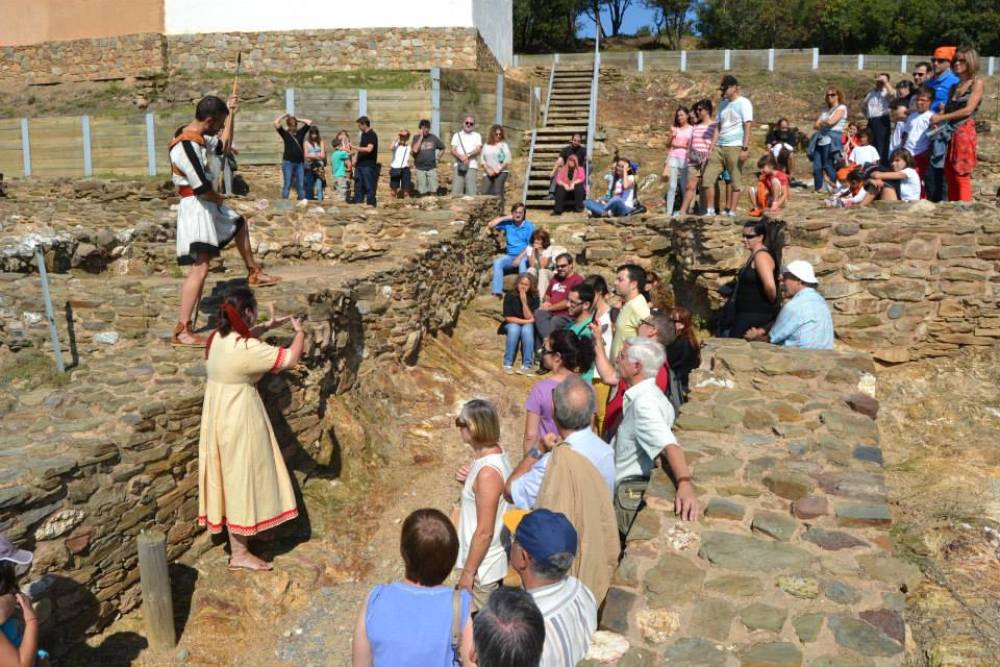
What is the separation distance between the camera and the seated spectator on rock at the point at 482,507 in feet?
13.5

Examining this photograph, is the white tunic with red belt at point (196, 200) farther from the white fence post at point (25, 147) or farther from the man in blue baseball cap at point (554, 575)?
the white fence post at point (25, 147)

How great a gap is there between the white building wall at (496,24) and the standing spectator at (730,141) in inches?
431

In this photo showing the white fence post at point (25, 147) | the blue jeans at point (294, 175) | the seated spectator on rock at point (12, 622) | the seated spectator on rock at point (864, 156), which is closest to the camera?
the seated spectator on rock at point (12, 622)

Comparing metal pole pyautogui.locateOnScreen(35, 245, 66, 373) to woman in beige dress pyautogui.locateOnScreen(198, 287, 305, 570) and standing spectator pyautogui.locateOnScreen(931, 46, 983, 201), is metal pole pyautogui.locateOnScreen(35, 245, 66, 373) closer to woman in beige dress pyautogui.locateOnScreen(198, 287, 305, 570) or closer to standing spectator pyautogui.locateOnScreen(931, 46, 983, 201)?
woman in beige dress pyautogui.locateOnScreen(198, 287, 305, 570)

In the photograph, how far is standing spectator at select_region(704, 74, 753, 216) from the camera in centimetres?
980

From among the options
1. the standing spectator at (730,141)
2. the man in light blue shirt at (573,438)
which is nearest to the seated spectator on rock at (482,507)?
the man in light blue shirt at (573,438)

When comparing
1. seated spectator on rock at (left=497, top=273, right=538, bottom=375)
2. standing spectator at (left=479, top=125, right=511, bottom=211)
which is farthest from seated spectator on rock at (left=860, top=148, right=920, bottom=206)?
standing spectator at (left=479, top=125, right=511, bottom=211)

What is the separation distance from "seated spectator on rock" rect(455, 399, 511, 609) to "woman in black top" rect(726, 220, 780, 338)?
374 cm

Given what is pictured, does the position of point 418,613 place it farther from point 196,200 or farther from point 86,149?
point 86,149

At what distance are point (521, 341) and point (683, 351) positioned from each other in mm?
3725

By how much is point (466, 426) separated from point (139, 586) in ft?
8.97

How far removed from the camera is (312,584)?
240 inches

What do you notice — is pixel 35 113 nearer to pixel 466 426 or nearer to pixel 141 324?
pixel 141 324

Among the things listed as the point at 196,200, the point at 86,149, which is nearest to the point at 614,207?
the point at 196,200
